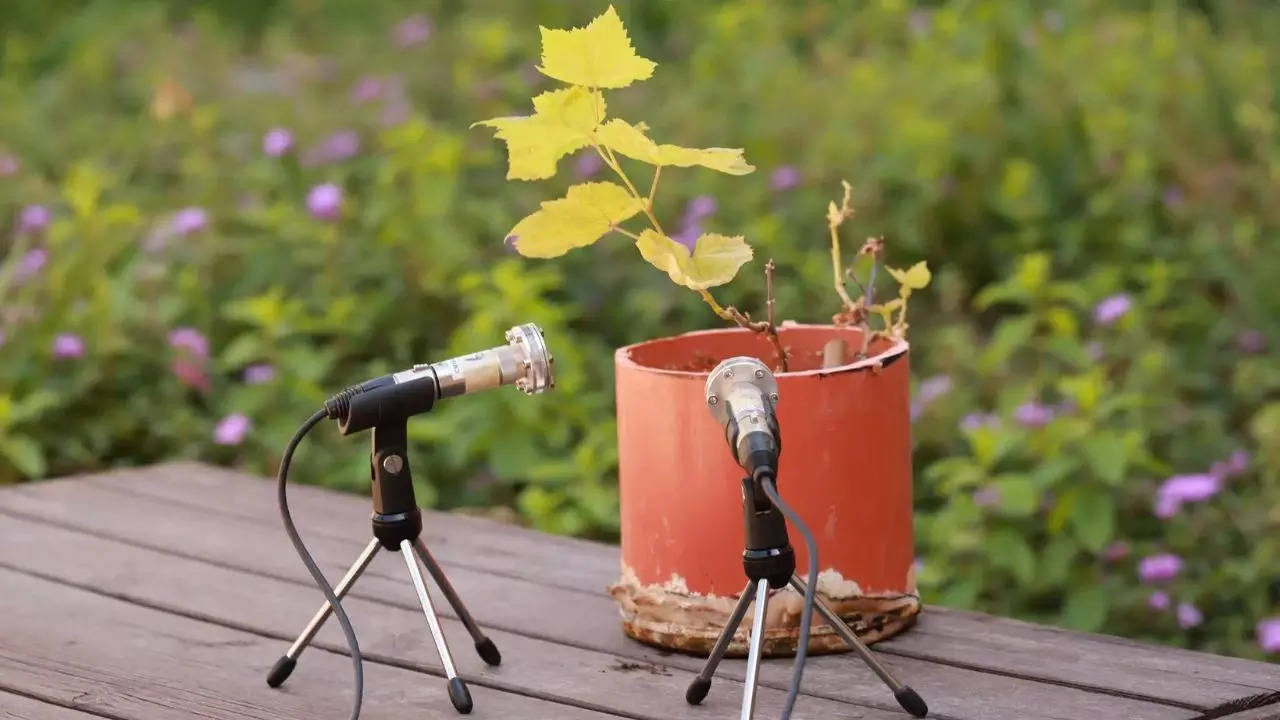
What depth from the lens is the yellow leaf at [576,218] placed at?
1477mm

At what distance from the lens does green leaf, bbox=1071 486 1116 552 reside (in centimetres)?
242

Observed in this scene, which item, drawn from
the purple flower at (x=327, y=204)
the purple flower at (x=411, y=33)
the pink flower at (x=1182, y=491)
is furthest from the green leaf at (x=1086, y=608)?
the purple flower at (x=411, y=33)

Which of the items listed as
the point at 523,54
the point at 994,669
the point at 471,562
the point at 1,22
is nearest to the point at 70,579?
the point at 471,562

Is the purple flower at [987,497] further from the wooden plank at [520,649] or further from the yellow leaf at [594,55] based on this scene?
the yellow leaf at [594,55]

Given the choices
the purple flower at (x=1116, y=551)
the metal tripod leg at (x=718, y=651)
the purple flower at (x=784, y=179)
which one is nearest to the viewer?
the metal tripod leg at (x=718, y=651)

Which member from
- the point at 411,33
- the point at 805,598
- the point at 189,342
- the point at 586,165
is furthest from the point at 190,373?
the point at 411,33

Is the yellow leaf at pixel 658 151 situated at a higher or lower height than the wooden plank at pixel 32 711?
higher

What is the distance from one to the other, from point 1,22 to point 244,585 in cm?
531

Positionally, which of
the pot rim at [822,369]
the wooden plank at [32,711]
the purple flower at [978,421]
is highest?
the pot rim at [822,369]

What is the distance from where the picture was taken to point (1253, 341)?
303 cm

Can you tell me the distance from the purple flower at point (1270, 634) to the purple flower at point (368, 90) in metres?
2.67

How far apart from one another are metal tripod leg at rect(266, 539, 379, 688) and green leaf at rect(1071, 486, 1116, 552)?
125cm

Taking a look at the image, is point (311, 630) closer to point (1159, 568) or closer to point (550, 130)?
point (550, 130)

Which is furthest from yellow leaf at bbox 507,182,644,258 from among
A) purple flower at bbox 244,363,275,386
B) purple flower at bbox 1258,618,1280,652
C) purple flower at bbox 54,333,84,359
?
purple flower at bbox 54,333,84,359
